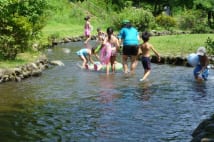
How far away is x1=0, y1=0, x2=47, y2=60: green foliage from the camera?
55.5 feet

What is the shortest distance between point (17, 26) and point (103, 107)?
646 cm

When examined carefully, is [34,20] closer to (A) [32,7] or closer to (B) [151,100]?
(A) [32,7]

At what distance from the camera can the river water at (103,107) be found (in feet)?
31.1

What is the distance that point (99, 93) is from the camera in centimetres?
1359

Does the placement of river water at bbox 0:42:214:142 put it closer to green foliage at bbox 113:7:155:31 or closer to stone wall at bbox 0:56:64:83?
stone wall at bbox 0:56:64:83

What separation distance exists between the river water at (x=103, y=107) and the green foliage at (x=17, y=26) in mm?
1498

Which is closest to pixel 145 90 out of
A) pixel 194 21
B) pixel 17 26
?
pixel 17 26

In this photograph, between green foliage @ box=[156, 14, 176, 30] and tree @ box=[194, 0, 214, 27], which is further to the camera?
green foliage @ box=[156, 14, 176, 30]

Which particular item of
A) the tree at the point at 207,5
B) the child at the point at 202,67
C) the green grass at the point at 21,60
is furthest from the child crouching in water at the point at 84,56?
the tree at the point at 207,5

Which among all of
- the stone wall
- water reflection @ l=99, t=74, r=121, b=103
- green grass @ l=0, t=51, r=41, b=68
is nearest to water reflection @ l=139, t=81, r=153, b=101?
water reflection @ l=99, t=74, r=121, b=103

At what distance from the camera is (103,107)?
1175 centimetres

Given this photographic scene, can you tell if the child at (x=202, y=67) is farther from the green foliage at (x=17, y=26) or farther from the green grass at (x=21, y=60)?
the green foliage at (x=17, y=26)

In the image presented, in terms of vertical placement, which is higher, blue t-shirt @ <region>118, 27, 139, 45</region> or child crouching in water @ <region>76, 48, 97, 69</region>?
blue t-shirt @ <region>118, 27, 139, 45</region>

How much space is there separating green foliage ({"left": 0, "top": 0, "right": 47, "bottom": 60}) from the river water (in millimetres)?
1498
